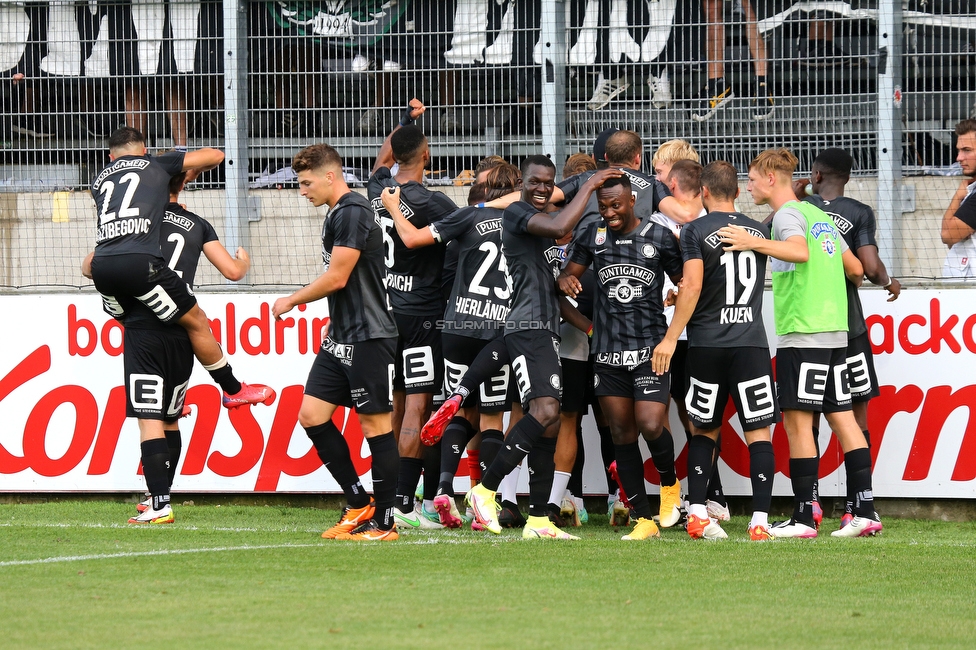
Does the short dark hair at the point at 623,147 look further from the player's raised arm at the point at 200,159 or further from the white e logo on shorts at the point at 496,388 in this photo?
the player's raised arm at the point at 200,159

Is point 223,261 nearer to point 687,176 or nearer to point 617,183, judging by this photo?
point 617,183

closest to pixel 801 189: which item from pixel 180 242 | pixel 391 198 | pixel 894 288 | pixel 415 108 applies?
pixel 894 288

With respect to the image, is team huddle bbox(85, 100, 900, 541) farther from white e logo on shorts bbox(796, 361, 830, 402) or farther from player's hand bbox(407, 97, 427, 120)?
player's hand bbox(407, 97, 427, 120)

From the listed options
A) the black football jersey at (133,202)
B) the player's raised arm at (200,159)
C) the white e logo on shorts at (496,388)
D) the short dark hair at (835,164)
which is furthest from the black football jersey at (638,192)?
the black football jersey at (133,202)

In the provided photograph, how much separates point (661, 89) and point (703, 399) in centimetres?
303

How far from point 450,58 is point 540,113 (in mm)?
824

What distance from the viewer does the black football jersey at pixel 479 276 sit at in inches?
301

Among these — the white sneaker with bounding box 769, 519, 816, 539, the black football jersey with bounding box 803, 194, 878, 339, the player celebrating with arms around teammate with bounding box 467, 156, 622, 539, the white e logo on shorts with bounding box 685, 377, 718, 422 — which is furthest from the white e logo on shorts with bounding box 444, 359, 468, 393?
the black football jersey with bounding box 803, 194, 878, 339

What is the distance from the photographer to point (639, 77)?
9297 millimetres

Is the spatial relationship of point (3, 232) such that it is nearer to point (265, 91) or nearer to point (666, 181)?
point (265, 91)

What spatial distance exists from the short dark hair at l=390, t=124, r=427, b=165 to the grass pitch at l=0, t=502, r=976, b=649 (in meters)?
2.36

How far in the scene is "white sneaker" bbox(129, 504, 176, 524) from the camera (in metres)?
7.66

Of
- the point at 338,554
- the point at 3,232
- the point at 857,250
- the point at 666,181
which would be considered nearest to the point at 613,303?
the point at 666,181

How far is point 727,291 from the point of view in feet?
23.4
